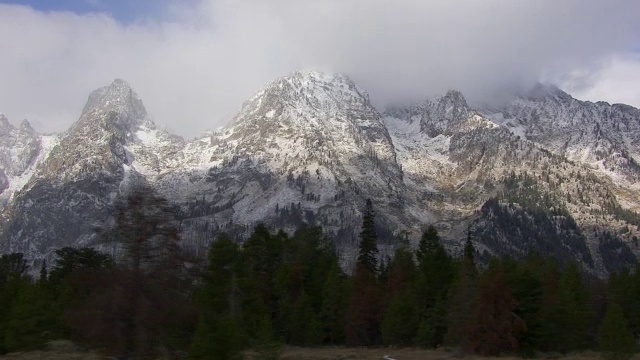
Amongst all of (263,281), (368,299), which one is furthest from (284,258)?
(368,299)

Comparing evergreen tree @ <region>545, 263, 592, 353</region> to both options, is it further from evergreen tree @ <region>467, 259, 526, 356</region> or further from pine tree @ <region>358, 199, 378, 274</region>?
pine tree @ <region>358, 199, 378, 274</region>

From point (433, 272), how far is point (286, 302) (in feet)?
61.4

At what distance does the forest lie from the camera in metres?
32.5

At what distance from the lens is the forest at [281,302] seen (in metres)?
32.5

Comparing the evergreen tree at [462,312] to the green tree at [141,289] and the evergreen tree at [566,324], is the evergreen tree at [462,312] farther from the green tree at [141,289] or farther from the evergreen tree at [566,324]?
the green tree at [141,289]

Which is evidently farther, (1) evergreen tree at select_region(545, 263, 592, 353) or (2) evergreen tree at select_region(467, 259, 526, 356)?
(1) evergreen tree at select_region(545, 263, 592, 353)

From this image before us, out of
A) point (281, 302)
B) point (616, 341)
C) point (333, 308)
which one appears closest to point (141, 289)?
point (616, 341)

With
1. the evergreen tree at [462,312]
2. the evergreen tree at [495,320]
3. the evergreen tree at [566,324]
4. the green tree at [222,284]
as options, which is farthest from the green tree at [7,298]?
the evergreen tree at [566,324]

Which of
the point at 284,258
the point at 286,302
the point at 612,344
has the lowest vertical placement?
the point at 612,344

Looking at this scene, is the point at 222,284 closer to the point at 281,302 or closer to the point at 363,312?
the point at 281,302

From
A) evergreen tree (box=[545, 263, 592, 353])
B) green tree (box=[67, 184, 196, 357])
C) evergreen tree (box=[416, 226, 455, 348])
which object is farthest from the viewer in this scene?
evergreen tree (box=[416, 226, 455, 348])

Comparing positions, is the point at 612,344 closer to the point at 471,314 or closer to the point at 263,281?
the point at 471,314

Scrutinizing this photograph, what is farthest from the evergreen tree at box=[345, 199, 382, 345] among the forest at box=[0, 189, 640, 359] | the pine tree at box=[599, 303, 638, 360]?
the pine tree at box=[599, 303, 638, 360]

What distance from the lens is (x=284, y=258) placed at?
7994 cm
